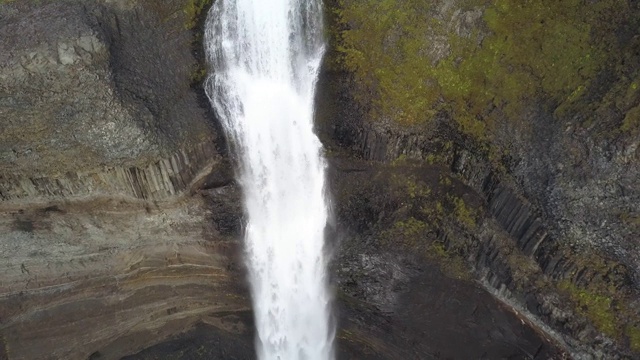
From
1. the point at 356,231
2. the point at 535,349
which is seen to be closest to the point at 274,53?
the point at 356,231

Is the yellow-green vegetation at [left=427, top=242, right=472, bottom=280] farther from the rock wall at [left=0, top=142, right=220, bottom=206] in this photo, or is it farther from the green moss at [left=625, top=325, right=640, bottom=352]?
the rock wall at [left=0, top=142, right=220, bottom=206]

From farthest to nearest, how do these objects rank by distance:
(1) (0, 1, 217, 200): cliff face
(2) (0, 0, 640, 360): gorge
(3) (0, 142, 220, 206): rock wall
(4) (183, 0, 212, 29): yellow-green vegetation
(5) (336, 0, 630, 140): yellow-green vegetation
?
(4) (183, 0, 212, 29): yellow-green vegetation < (3) (0, 142, 220, 206): rock wall < (1) (0, 1, 217, 200): cliff face < (5) (336, 0, 630, 140): yellow-green vegetation < (2) (0, 0, 640, 360): gorge

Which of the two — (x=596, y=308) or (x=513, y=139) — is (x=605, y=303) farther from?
(x=513, y=139)

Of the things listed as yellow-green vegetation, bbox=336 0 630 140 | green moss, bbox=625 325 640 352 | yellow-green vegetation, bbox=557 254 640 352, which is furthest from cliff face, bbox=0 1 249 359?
green moss, bbox=625 325 640 352

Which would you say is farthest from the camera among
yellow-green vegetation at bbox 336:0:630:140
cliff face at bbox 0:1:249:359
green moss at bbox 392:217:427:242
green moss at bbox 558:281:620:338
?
green moss at bbox 392:217:427:242

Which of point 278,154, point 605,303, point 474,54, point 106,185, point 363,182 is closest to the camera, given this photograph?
point 605,303

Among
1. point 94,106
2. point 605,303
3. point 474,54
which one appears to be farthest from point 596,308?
point 94,106

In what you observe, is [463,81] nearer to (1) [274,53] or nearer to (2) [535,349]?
(1) [274,53]
